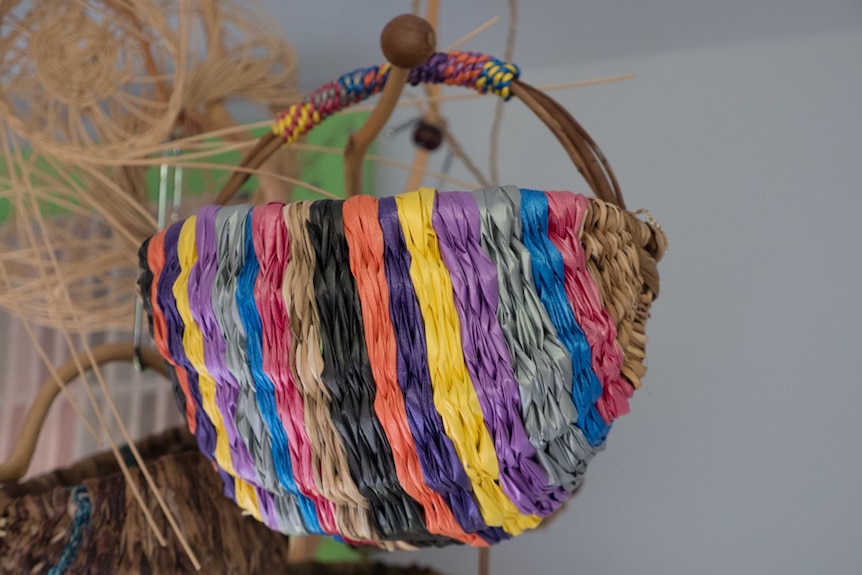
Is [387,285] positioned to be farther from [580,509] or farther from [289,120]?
[580,509]

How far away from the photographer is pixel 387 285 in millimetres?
358

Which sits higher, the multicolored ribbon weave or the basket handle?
the basket handle

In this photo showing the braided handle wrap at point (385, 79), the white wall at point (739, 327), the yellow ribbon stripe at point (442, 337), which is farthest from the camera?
the white wall at point (739, 327)

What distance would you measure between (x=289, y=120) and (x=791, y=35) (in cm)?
53

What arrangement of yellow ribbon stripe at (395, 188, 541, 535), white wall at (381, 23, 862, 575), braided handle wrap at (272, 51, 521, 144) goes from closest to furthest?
yellow ribbon stripe at (395, 188, 541, 535) < braided handle wrap at (272, 51, 521, 144) < white wall at (381, 23, 862, 575)

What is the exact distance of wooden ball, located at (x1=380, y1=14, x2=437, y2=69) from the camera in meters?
0.40

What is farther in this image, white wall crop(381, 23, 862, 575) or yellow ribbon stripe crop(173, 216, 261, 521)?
white wall crop(381, 23, 862, 575)

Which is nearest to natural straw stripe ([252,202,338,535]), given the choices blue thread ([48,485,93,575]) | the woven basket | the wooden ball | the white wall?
the woven basket

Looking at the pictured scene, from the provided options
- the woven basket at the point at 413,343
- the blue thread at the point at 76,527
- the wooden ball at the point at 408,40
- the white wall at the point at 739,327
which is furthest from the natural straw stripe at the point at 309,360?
the white wall at the point at 739,327

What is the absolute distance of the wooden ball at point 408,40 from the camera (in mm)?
398

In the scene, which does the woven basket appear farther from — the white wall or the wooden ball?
the white wall

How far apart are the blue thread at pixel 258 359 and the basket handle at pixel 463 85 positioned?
0.12 meters

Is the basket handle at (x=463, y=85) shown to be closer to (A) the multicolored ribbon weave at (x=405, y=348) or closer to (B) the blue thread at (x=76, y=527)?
(A) the multicolored ribbon weave at (x=405, y=348)

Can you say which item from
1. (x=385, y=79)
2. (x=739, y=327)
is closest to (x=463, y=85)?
(x=385, y=79)
